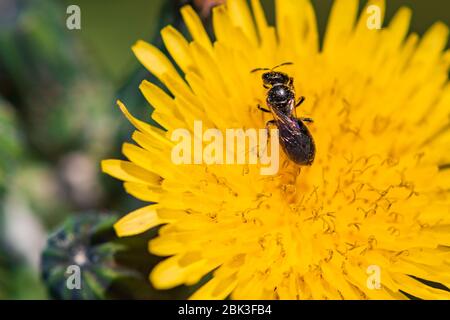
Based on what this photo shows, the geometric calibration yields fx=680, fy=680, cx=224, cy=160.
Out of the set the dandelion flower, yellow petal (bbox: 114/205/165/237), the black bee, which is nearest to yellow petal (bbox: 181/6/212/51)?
the dandelion flower

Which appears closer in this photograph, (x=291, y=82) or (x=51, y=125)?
(x=291, y=82)

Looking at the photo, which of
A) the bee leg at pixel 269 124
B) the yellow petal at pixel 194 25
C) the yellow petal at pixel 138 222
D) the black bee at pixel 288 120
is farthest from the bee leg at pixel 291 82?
the yellow petal at pixel 138 222

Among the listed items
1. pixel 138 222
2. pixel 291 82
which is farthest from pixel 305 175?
pixel 138 222

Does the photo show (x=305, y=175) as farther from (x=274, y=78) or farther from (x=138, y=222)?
(x=138, y=222)

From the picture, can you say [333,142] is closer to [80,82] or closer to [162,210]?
[162,210]

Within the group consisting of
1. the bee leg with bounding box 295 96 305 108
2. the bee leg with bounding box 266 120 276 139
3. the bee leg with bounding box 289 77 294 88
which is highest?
the bee leg with bounding box 289 77 294 88

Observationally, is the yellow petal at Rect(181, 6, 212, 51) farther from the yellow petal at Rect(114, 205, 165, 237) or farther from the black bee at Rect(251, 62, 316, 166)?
the yellow petal at Rect(114, 205, 165, 237)

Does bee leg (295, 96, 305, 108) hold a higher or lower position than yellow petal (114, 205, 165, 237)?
higher

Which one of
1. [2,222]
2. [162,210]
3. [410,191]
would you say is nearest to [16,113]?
[2,222]
